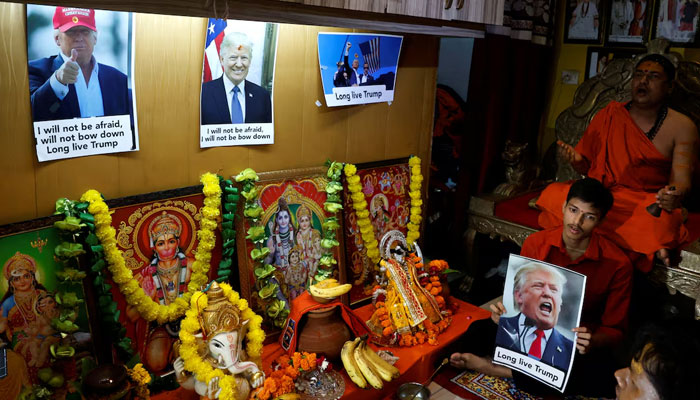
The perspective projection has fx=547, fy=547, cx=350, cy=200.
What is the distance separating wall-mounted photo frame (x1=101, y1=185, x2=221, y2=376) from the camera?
2.09 meters

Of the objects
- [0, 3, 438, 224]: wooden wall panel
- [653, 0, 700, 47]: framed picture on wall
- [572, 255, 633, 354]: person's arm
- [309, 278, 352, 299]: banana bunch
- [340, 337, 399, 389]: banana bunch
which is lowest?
[340, 337, 399, 389]: banana bunch

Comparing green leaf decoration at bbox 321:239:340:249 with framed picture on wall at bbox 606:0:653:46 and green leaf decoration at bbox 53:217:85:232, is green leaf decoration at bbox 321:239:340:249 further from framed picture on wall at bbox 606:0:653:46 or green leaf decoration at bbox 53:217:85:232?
framed picture on wall at bbox 606:0:653:46

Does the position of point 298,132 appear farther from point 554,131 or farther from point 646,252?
point 554,131

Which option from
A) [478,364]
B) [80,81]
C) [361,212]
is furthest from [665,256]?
[80,81]

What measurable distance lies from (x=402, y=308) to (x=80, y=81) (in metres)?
1.65

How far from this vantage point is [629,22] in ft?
13.0

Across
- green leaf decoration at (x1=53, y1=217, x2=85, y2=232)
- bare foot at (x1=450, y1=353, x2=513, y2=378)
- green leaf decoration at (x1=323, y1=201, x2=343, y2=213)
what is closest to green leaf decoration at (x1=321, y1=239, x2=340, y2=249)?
green leaf decoration at (x1=323, y1=201, x2=343, y2=213)

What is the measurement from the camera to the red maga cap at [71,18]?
1784 mm

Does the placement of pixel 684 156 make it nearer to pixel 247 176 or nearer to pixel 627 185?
pixel 627 185

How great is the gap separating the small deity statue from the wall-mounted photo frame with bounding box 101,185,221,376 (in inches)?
36.4

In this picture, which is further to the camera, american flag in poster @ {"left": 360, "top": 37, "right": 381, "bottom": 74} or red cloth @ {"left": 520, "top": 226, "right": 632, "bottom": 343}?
american flag in poster @ {"left": 360, "top": 37, "right": 381, "bottom": 74}

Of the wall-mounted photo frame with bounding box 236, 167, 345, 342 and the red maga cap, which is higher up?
the red maga cap

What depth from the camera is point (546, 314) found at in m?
2.27

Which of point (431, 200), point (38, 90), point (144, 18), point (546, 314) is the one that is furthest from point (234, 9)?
point (431, 200)
